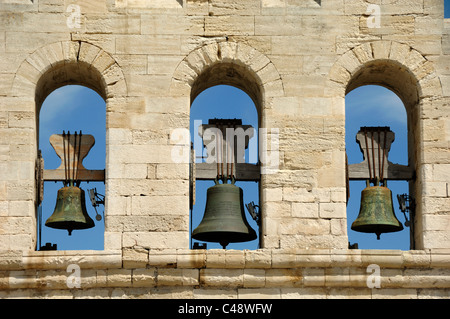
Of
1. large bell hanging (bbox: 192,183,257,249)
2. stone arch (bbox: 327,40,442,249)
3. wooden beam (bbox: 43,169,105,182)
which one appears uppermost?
stone arch (bbox: 327,40,442,249)

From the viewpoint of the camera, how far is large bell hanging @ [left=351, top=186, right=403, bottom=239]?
23625 millimetres

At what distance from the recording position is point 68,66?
933 inches

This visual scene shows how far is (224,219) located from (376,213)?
2080 millimetres

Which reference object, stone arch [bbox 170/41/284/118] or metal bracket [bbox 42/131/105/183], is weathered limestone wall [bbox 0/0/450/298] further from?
metal bracket [bbox 42/131/105/183]

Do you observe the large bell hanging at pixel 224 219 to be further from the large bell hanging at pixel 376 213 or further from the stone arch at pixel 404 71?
the stone arch at pixel 404 71

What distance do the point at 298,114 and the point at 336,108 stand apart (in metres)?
0.53

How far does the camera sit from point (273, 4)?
78.5ft

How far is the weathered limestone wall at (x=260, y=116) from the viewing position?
Result: 74.2 ft

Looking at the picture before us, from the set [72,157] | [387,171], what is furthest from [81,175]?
[387,171]

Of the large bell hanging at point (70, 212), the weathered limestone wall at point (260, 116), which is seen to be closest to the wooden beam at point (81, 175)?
the large bell hanging at point (70, 212)

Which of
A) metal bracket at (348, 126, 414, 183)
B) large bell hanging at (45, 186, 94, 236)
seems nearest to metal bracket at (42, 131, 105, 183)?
large bell hanging at (45, 186, 94, 236)

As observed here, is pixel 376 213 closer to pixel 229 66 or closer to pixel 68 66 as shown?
pixel 229 66

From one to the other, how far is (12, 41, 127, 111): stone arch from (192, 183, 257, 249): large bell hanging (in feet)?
6.19

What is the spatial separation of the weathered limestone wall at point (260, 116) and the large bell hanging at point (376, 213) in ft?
1.27
